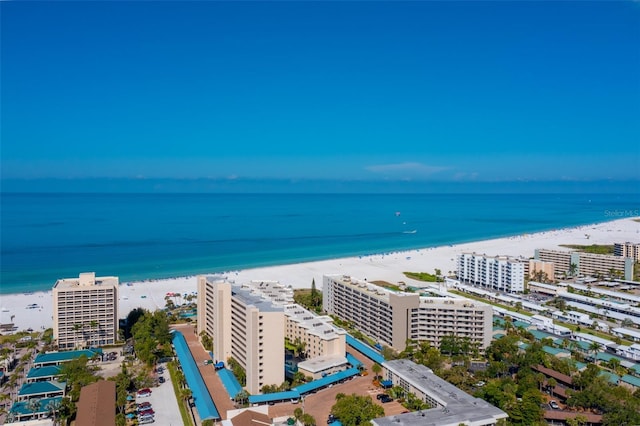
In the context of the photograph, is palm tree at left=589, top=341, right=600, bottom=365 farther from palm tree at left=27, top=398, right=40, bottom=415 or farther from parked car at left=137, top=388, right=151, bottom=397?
palm tree at left=27, top=398, right=40, bottom=415

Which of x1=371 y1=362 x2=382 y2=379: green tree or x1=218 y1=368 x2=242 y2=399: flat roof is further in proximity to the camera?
x1=371 y1=362 x2=382 y2=379: green tree

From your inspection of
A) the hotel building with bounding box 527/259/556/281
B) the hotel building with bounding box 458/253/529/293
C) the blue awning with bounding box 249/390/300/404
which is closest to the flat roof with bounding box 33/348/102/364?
the blue awning with bounding box 249/390/300/404

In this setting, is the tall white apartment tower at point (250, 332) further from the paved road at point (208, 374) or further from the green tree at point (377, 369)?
the green tree at point (377, 369)

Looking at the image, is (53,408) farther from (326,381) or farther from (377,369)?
(377,369)

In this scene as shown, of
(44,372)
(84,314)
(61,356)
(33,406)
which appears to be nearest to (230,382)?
(33,406)

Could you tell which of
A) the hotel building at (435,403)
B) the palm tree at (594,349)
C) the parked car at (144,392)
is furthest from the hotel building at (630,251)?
the parked car at (144,392)

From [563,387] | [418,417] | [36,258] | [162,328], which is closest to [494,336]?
[563,387]
